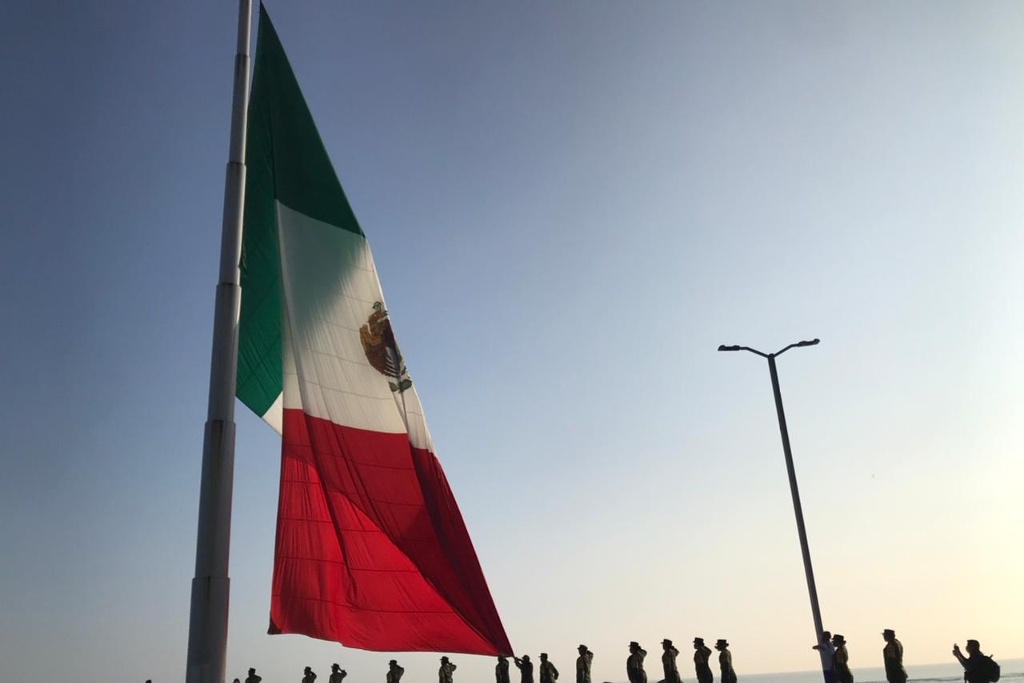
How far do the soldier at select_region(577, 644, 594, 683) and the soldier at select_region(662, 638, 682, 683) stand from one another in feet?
15.2

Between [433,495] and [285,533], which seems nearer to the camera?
[285,533]

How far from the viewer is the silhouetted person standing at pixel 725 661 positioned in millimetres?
20672

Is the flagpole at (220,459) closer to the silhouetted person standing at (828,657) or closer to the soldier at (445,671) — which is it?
the silhouetted person standing at (828,657)

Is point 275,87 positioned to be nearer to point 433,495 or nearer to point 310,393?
point 310,393

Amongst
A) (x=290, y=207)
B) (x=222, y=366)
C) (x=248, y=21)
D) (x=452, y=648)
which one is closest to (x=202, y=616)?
(x=222, y=366)

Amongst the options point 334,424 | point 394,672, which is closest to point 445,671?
point 394,672

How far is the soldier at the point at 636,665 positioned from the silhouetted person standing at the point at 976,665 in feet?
34.8

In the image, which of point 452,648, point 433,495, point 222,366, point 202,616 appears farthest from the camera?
point 433,495

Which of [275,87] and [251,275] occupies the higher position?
[275,87]

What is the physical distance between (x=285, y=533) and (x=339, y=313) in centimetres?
316

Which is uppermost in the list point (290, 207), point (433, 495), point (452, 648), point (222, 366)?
point (290, 207)

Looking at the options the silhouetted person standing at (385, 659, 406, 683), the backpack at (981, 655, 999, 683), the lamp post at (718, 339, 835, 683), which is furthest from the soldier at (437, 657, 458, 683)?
the backpack at (981, 655, 999, 683)

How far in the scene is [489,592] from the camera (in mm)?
12352

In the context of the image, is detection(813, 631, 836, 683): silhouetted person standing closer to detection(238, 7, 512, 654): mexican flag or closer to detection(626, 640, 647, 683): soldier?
detection(626, 640, 647, 683): soldier
